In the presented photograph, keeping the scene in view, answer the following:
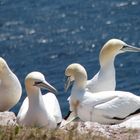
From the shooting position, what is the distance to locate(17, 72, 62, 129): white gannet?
42.7ft

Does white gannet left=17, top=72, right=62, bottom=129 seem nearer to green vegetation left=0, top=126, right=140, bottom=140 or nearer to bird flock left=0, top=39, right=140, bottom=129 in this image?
bird flock left=0, top=39, right=140, bottom=129

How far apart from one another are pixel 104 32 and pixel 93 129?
29.7 metres

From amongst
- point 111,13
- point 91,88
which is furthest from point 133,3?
point 91,88

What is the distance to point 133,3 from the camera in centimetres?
4562

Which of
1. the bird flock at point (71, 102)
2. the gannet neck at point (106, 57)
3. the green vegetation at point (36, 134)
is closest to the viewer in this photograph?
the green vegetation at point (36, 134)

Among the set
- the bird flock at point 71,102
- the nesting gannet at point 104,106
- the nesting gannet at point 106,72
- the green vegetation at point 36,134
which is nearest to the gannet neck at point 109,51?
the nesting gannet at point 106,72

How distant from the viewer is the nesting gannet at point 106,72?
15609 mm

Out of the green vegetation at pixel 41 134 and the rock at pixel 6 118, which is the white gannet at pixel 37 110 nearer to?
the rock at pixel 6 118

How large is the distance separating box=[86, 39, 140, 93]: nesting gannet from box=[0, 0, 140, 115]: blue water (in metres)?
13.8

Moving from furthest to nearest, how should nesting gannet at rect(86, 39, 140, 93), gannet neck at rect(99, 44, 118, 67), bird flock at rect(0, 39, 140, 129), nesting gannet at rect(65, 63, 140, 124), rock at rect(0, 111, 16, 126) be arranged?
gannet neck at rect(99, 44, 118, 67)
nesting gannet at rect(86, 39, 140, 93)
nesting gannet at rect(65, 63, 140, 124)
bird flock at rect(0, 39, 140, 129)
rock at rect(0, 111, 16, 126)

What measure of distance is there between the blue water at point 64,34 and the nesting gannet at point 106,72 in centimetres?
1376

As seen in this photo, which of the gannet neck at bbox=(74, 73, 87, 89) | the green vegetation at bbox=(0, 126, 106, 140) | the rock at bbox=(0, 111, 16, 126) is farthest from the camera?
the gannet neck at bbox=(74, 73, 87, 89)

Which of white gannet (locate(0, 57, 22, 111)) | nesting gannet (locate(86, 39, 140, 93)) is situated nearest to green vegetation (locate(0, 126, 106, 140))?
white gannet (locate(0, 57, 22, 111))

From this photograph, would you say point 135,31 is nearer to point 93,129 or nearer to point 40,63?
point 40,63
